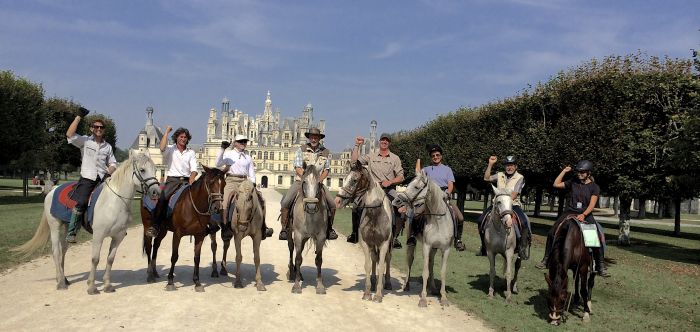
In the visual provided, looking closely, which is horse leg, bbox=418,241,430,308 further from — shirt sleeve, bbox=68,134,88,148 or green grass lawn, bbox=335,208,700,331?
shirt sleeve, bbox=68,134,88,148

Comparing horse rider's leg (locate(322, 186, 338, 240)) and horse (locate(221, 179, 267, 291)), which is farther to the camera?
horse rider's leg (locate(322, 186, 338, 240))

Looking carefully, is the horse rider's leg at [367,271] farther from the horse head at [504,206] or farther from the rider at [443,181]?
the horse head at [504,206]

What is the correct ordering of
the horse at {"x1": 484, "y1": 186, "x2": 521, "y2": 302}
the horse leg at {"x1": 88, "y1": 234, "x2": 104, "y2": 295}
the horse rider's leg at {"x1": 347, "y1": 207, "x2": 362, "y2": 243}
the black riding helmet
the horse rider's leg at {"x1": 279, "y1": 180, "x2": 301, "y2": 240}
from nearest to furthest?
1. the horse leg at {"x1": 88, "y1": 234, "x2": 104, "y2": 295}
2. the black riding helmet
3. the horse at {"x1": 484, "y1": 186, "x2": 521, "y2": 302}
4. the horse rider's leg at {"x1": 347, "y1": 207, "x2": 362, "y2": 243}
5. the horse rider's leg at {"x1": 279, "y1": 180, "x2": 301, "y2": 240}

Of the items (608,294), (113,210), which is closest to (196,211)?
(113,210)

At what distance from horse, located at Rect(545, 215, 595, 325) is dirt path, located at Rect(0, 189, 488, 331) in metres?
1.51

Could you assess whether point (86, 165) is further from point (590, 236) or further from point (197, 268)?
point (590, 236)

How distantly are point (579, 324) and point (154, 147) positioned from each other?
172 meters

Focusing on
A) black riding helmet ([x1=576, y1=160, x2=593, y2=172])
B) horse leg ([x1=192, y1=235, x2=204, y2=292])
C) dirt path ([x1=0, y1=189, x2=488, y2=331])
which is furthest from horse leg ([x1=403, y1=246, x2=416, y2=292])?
horse leg ([x1=192, y1=235, x2=204, y2=292])

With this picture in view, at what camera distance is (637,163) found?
23.0 metres

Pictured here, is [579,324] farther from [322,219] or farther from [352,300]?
[322,219]

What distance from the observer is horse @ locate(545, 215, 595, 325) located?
9055 millimetres

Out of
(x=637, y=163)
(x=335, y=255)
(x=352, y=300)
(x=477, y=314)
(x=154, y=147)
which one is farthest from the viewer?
(x=154, y=147)

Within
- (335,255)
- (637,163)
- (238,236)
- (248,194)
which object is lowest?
(335,255)

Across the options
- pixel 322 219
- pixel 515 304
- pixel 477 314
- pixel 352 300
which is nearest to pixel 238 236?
pixel 322 219
